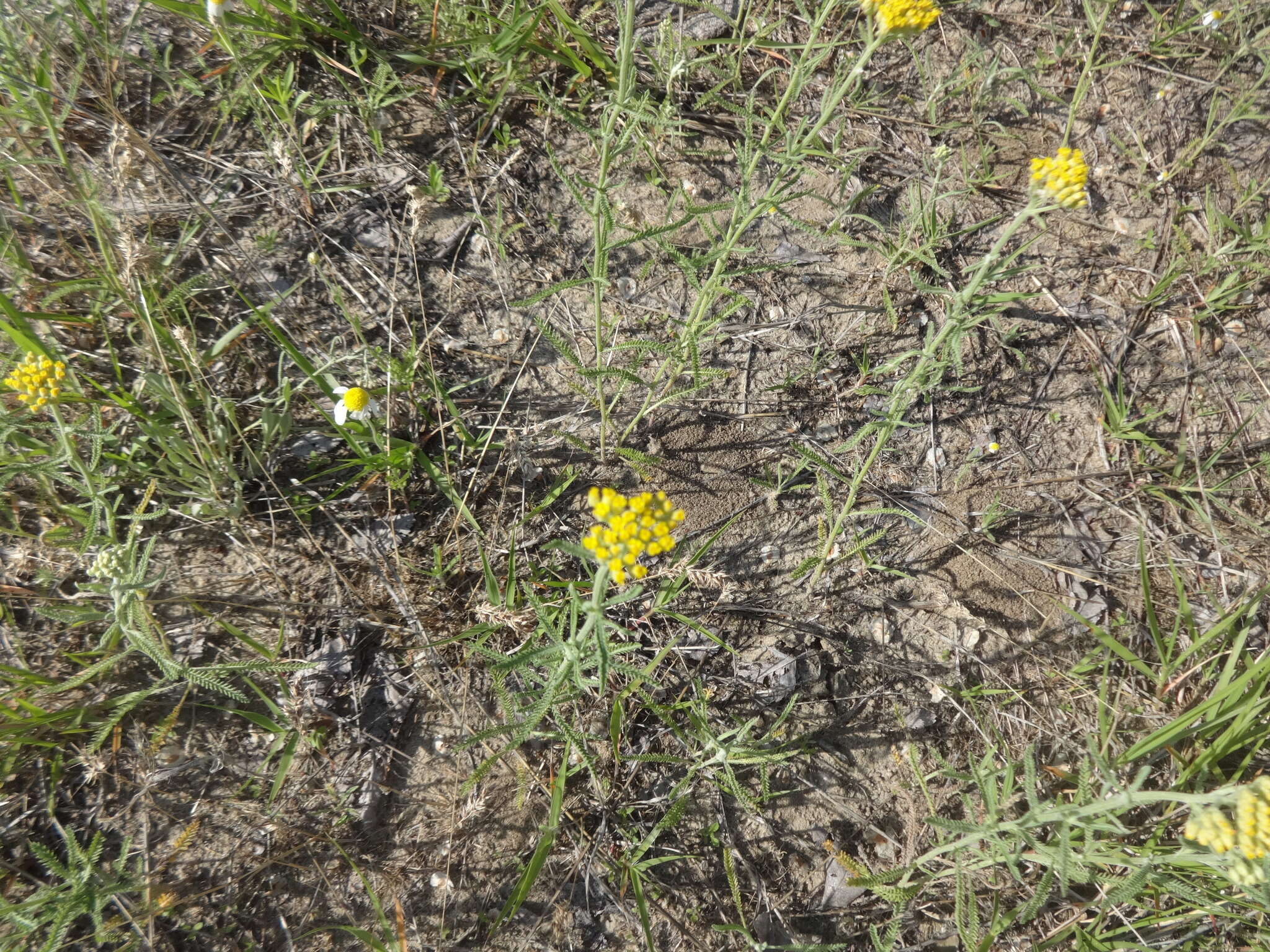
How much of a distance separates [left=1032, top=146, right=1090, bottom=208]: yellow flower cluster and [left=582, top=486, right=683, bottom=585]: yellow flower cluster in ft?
4.70

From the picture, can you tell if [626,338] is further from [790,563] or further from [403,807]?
[403,807]

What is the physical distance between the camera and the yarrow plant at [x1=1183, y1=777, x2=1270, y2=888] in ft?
5.65

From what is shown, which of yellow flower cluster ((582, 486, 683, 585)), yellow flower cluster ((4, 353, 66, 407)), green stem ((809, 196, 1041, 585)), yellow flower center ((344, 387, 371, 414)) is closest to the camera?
yellow flower cluster ((582, 486, 683, 585))

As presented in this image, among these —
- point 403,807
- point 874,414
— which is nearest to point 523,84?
point 874,414

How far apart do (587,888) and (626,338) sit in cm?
212

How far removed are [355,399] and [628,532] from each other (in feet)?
4.61

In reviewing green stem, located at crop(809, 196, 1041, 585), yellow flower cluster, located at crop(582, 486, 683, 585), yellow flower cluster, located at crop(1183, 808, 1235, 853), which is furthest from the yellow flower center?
yellow flower cluster, located at crop(1183, 808, 1235, 853)

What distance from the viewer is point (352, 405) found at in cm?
260

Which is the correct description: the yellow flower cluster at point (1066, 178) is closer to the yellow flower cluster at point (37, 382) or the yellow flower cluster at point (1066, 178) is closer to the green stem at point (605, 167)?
the green stem at point (605, 167)

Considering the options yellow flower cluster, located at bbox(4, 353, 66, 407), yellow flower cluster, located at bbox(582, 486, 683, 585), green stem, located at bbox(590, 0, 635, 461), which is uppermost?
green stem, located at bbox(590, 0, 635, 461)

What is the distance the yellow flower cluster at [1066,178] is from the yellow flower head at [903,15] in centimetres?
51

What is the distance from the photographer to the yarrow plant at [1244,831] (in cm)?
172

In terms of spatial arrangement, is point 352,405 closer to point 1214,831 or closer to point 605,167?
point 605,167

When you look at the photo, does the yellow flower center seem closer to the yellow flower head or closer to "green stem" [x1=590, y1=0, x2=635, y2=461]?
"green stem" [x1=590, y1=0, x2=635, y2=461]
